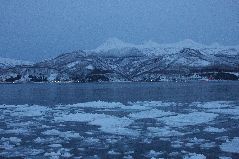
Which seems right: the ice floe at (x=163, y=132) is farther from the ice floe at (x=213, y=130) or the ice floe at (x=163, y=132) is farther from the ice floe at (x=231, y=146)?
the ice floe at (x=231, y=146)

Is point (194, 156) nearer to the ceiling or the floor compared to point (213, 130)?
nearer to the floor

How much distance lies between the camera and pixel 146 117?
25.2 m

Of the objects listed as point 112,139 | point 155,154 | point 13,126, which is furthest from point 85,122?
point 155,154

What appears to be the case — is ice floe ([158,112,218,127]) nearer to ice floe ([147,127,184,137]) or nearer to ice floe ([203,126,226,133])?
ice floe ([147,127,184,137])

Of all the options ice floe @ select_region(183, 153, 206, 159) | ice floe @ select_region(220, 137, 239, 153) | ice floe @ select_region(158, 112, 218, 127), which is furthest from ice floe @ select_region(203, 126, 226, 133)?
ice floe @ select_region(183, 153, 206, 159)

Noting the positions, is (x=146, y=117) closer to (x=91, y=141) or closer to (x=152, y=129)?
(x=152, y=129)

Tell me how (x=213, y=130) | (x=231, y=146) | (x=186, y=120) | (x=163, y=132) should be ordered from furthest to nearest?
1. (x=186, y=120)
2. (x=213, y=130)
3. (x=163, y=132)
4. (x=231, y=146)

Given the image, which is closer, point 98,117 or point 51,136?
point 51,136

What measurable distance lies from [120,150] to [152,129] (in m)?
5.38

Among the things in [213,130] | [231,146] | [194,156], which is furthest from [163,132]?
[194,156]

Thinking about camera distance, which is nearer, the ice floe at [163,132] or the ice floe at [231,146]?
the ice floe at [231,146]

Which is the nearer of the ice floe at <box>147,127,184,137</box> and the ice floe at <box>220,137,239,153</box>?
the ice floe at <box>220,137,239,153</box>

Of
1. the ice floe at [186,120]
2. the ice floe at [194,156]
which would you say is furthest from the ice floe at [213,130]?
the ice floe at [194,156]

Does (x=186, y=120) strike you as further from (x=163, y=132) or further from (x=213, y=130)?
(x=163, y=132)
